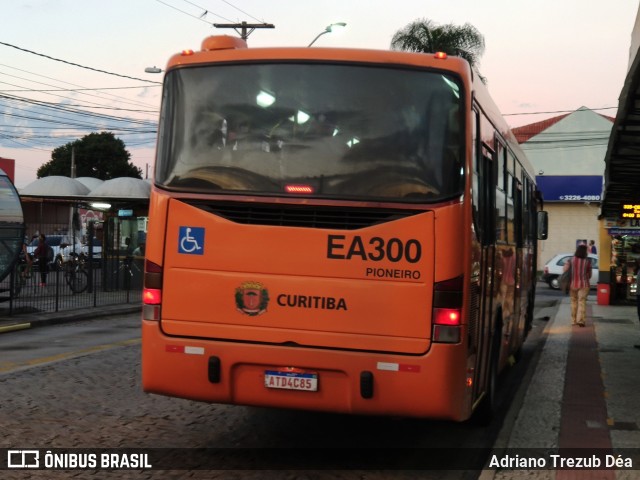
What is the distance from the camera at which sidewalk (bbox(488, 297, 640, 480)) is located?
6.84 m

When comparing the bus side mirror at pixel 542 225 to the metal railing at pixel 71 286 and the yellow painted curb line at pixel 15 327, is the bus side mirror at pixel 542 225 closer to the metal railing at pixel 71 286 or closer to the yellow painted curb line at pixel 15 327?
the yellow painted curb line at pixel 15 327

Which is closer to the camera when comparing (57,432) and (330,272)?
(330,272)

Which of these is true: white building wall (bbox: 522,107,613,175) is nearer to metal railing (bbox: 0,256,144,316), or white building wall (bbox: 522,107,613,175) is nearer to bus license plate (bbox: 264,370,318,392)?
metal railing (bbox: 0,256,144,316)

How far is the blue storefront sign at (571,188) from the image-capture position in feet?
166

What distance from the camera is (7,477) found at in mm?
5902

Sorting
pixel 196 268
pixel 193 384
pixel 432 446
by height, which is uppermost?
pixel 196 268

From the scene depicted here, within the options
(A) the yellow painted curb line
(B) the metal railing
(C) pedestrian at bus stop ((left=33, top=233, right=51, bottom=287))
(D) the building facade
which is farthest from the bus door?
(D) the building facade

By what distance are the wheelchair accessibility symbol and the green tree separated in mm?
79581

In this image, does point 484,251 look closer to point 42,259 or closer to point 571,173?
point 42,259

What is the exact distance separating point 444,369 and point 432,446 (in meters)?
1.78

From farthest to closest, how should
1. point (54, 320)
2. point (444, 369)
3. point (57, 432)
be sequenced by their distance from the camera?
1. point (54, 320)
2. point (57, 432)
3. point (444, 369)

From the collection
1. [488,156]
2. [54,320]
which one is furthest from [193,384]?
[54,320]

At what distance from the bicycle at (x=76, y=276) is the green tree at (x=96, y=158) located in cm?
6308

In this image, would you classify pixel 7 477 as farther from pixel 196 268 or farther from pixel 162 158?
pixel 162 158
